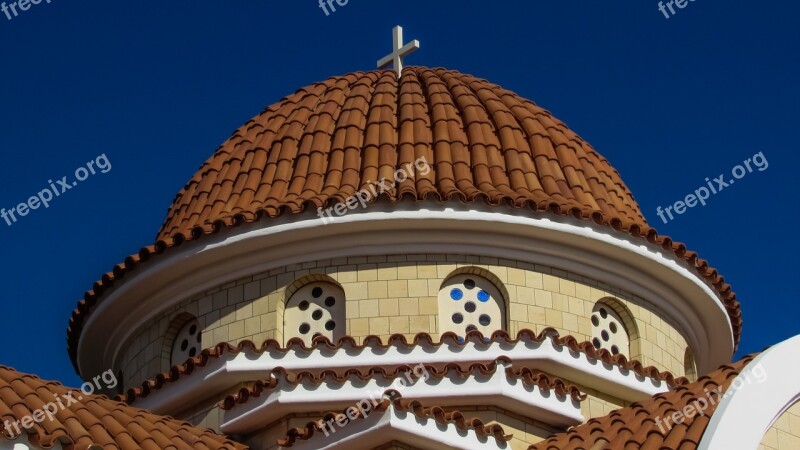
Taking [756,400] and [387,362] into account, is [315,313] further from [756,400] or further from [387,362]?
[756,400]

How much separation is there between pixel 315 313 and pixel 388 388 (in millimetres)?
1907

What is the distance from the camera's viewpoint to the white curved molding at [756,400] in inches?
583

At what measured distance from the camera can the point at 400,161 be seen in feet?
63.8

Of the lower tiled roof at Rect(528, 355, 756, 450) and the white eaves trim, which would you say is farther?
the white eaves trim

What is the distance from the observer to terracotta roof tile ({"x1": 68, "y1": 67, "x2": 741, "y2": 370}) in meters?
18.8

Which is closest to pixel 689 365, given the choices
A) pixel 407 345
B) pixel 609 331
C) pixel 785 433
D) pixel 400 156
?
pixel 609 331

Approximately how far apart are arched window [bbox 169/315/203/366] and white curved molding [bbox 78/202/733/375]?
251 mm

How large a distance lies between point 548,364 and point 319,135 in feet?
14.1

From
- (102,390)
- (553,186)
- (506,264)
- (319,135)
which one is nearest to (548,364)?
(506,264)

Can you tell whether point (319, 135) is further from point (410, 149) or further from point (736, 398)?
point (736, 398)

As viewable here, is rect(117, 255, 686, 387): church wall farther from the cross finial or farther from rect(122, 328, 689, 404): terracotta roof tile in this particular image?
the cross finial

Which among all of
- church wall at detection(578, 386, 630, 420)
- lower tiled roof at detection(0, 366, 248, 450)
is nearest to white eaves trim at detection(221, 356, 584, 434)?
lower tiled roof at detection(0, 366, 248, 450)

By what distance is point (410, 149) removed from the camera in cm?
1969
